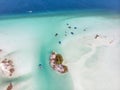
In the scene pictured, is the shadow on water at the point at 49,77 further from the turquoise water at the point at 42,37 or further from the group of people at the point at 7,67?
the group of people at the point at 7,67


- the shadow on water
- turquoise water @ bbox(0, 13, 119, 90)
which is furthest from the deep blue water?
the shadow on water

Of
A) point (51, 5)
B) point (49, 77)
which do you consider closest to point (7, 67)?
point (49, 77)

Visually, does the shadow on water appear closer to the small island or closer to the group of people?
the small island

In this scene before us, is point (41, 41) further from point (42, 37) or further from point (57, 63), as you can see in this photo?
point (57, 63)

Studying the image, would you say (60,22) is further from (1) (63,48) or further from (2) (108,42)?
(2) (108,42)

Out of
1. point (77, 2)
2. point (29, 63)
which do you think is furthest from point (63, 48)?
point (77, 2)

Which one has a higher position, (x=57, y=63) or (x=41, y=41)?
(x=41, y=41)
